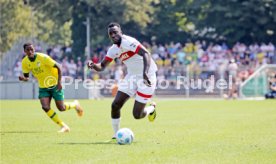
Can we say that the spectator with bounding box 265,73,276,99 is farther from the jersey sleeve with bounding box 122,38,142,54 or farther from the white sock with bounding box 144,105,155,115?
the jersey sleeve with bounding box 122,38,142,54

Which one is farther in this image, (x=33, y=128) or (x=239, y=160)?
(x=33, y=128)

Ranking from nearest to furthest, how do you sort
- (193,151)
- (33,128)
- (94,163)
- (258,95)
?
(94,163), (193,151), (33,128), (258,95)

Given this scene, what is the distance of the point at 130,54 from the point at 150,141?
170 centimetres

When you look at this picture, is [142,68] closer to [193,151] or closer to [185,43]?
[193,151]

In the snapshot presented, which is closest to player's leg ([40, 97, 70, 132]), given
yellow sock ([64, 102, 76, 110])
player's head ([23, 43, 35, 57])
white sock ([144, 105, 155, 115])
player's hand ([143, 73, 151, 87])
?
yellow sock ([64, 102, 76, 110])

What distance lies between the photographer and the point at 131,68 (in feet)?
46.9

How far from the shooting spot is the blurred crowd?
40156 mm

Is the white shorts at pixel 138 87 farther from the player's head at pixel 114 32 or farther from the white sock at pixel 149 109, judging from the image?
the player's head at pixel 114 32

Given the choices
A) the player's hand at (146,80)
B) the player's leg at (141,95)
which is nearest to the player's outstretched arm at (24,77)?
the player's leg at (141,95)

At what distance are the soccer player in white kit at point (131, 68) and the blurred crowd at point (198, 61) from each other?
968 inches

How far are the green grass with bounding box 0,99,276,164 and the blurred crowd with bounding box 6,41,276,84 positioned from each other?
720 inches

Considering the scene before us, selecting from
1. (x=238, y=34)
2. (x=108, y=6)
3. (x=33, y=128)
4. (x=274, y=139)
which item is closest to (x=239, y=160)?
(x=274, y=139)

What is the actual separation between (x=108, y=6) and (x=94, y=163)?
39.6 meters

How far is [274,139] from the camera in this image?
1442cm
